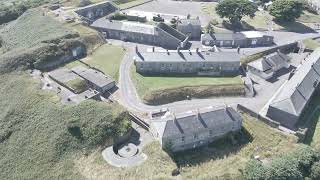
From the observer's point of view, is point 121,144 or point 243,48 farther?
point 243,48

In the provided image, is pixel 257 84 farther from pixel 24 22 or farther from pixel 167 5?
pixel 24 22

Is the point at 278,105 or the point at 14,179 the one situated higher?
the point at 278,105

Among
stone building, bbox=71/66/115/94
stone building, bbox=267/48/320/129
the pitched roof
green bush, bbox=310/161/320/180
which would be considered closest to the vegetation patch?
stone building, bbox=71/66/115/94

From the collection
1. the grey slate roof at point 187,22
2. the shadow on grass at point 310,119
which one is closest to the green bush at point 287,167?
the shadow on grass at point 310,119

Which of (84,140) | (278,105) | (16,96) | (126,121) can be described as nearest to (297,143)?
(278,105)

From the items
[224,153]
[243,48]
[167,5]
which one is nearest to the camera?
[224,153]

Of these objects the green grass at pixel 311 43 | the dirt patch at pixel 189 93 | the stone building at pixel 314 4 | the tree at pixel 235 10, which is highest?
the tree at pixel 235 10

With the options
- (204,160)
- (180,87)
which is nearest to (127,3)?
(180,87)

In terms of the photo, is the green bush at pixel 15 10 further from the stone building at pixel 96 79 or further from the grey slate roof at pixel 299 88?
the grey slate roof at pixel 299 88
